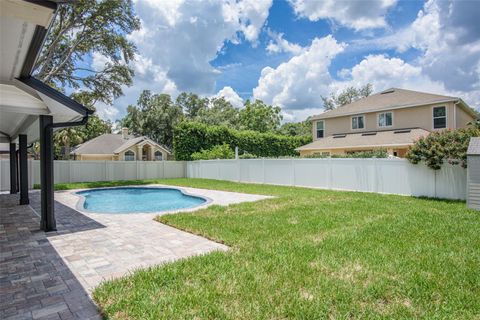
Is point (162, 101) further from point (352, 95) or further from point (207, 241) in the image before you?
point (207, 241)

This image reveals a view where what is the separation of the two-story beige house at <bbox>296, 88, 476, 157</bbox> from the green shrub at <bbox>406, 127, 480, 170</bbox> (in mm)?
6026

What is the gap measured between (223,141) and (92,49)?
11367 mm

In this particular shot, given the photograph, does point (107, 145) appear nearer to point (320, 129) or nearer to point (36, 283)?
point (320, 129)

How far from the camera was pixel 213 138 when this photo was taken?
23828mm

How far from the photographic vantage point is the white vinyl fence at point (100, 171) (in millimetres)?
16781

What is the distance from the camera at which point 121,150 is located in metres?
31.1

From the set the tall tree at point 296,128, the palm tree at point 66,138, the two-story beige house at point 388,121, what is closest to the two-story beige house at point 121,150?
the palm tree at point 66,138

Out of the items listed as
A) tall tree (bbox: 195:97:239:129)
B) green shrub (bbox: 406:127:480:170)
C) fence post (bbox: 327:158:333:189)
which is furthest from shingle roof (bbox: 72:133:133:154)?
green shrub (bbox: 406:127:480:170)

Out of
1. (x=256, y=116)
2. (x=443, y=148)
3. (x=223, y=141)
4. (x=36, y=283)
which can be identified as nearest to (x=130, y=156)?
(x=223, y=141)

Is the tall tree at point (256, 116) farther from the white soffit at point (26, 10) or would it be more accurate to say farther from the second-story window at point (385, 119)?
the white soffit at point (26, 10)

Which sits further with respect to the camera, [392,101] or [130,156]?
[130,156]

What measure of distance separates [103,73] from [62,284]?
58.2ft

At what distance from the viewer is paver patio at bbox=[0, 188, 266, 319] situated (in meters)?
3.23

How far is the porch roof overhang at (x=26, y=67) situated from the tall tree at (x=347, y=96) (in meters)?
42.0
